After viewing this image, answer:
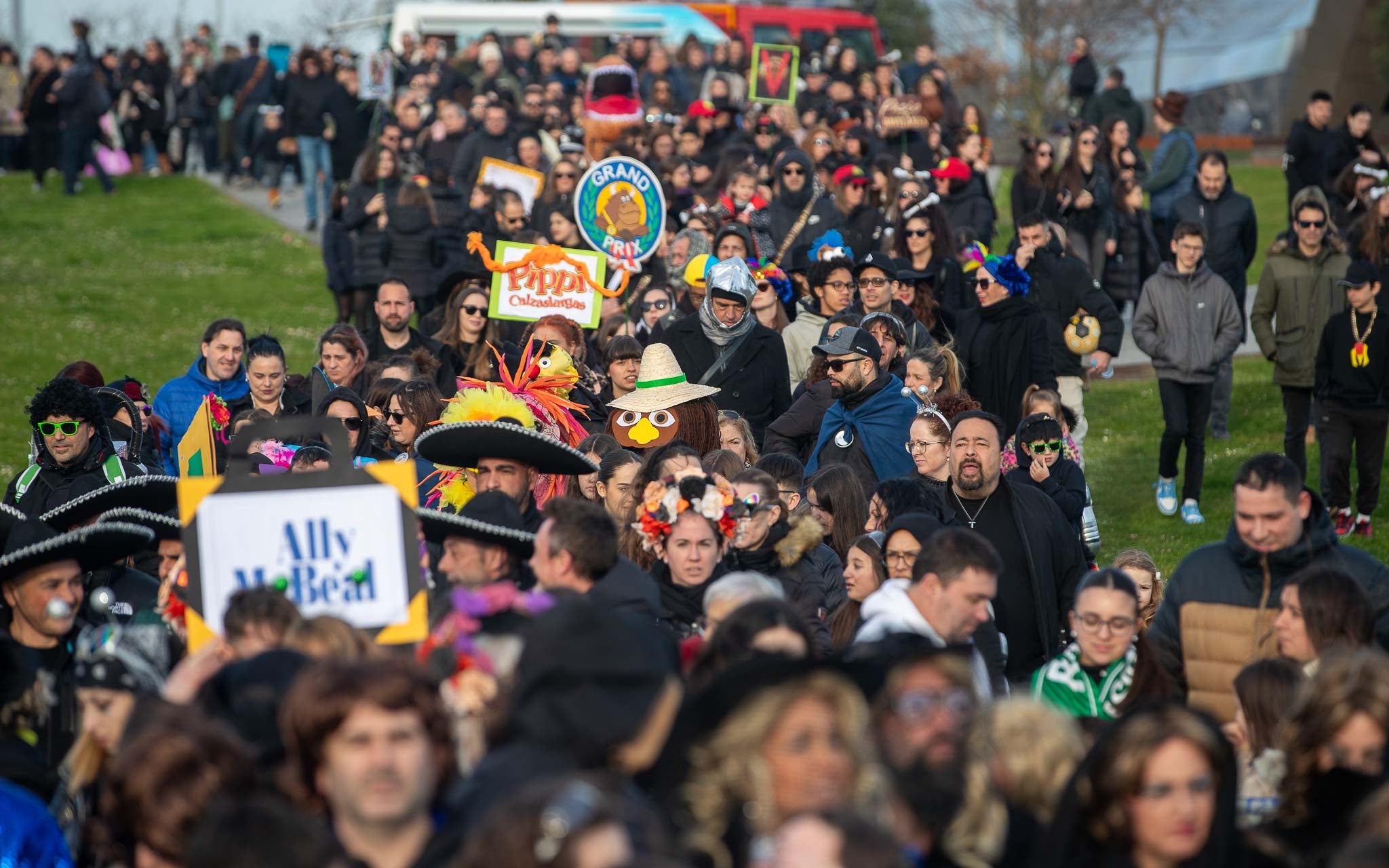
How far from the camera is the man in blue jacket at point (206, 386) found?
11398mm

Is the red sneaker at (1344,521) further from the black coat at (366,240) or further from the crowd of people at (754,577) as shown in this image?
the black coat at (366,240)

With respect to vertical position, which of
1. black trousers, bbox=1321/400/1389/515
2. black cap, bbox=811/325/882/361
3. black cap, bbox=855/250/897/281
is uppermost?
black cap, bbox=855/250/897/281

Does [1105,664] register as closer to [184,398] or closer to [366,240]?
[184,398]

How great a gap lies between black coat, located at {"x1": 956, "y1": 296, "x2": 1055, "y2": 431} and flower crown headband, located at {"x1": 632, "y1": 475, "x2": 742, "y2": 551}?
4.83m

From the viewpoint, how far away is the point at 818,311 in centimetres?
1296

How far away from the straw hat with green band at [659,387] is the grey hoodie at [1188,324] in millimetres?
4633

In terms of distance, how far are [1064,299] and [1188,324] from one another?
0.96 metres

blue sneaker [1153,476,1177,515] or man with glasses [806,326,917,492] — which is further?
blue sneaker [1153,476,1177,515]

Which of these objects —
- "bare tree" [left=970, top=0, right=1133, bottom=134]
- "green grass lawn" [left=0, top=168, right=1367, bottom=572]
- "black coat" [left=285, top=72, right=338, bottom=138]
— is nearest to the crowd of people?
"green grass lawn" [left=0, top=168, right=1367, bottom=572]

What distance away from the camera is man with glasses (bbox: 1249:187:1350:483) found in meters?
13.8

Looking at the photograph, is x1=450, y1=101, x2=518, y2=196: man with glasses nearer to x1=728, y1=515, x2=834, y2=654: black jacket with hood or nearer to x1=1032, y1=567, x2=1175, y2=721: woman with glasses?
x1=728, y1=515, x2=834, y2=654: black jacket with hood

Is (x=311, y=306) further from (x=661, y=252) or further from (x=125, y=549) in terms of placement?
(x=125, y=549)

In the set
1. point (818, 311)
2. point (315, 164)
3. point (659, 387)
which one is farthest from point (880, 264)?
point (315, 164)

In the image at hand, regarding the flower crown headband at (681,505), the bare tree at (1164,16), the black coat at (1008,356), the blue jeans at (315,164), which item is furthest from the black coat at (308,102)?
the bare tree at (1164,16)
